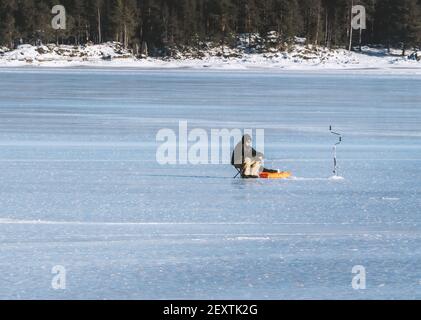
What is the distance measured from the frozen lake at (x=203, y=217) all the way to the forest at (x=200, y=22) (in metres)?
84.7

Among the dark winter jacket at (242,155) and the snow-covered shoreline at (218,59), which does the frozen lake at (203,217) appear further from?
the snow-covered shoreline at (218,59)

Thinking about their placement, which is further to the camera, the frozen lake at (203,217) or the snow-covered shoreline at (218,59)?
the snow-covered shoreline at (218,59)

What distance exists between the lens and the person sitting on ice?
54.0 ft

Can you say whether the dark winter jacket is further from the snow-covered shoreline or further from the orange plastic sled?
the snow-covered shoreline

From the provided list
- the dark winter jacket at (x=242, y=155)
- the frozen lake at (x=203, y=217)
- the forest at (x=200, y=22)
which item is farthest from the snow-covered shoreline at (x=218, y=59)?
the dark winter jacket at (x=242, y=155)

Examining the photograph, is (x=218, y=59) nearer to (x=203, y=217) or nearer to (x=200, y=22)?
(x=200, y=22)

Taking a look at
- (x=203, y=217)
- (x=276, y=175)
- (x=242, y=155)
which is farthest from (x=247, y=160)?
(x=203, y=217)

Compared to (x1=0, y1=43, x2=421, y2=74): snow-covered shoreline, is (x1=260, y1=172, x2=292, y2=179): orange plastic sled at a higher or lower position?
higher

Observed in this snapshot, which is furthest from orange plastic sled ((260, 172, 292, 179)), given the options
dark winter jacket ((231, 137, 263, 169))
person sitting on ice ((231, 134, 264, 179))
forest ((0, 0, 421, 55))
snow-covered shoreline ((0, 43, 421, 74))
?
forest ((0, 0, 421, 55))

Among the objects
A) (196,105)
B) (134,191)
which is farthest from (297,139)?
(196,105)

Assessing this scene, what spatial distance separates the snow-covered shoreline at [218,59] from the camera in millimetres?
89562

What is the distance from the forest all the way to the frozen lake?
84.7 m

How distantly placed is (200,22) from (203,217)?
4073 inches

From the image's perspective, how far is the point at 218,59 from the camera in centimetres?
9956
